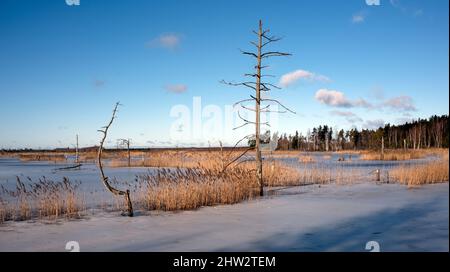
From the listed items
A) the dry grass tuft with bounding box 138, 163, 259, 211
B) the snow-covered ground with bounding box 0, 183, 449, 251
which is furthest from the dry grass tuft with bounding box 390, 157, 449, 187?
the dry grass tuft with bounding box 138, 163, 259, 211

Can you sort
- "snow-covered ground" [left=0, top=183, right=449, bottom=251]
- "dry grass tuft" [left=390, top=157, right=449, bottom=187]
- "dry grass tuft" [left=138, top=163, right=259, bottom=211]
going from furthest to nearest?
1. "dry grass tuft" [left=390, top=157, right=449, bottom=187]
2. "dry grass tuft" [left=138, top=163, right=259, bottom=211]
3. "snow-covered ground" [left=0, top=183, right=449, bottom=251]

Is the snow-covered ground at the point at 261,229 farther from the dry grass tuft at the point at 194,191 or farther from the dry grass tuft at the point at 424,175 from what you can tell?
the dry grass tuft at the point at 424,175

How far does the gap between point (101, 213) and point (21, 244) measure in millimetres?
2447

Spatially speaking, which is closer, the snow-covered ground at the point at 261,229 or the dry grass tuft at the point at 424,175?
the snow-covered ground at the point at 261,229

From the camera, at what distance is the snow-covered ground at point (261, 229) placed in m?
5.22

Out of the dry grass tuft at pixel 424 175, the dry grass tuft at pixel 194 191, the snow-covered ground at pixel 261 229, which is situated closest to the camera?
the snow-covered ground at pixel 261 229

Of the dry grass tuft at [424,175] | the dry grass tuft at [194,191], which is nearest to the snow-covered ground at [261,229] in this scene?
the dry grass tuft at [194,191]

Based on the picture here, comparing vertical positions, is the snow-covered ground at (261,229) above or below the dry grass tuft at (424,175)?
below

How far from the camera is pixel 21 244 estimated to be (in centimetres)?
538

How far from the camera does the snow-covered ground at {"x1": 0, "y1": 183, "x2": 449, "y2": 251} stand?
522 centimetres

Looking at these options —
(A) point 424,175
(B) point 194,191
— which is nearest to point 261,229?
(B) point 194,191

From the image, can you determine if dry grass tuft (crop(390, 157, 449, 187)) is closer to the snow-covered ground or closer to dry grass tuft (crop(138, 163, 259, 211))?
the snow-covered ground
